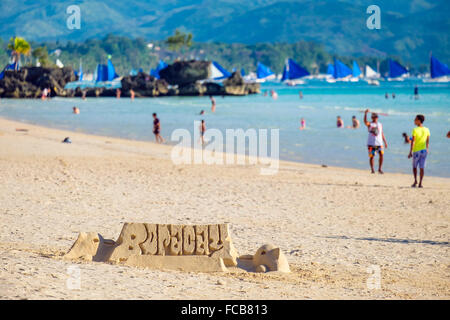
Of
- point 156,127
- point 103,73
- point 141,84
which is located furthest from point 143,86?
point 156,127

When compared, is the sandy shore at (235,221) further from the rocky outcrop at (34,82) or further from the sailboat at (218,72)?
the sailboat at (218,72)

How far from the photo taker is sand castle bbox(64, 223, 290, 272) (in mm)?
6258

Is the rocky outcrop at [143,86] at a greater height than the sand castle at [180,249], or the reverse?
the rocky outcrop at [143,86]

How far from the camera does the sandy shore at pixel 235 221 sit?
5551 millimetres

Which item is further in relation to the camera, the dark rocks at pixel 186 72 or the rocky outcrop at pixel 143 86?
the dark rocks at pixel 186 72

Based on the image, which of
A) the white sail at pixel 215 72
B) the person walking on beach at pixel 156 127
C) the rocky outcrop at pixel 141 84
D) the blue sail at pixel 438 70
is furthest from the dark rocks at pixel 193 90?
the person walking on beach at pixel 156 127

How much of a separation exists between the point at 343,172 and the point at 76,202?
8.07 metres

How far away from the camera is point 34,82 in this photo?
9275cm

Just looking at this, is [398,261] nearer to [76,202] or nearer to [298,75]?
[76,202]

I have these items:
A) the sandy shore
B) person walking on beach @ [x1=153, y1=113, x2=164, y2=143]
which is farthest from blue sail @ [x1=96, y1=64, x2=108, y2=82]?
the sandy shore

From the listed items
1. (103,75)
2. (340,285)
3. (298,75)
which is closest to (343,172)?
(340,285)

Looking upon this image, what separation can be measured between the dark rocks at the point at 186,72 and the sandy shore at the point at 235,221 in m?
90.4

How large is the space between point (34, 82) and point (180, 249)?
91.6 m

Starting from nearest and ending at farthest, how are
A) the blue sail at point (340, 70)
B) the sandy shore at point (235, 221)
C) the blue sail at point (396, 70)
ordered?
the sandy shore at point (235, 221) < the blue sail at point (396, 70) < the blue sail at point (340, 70)
